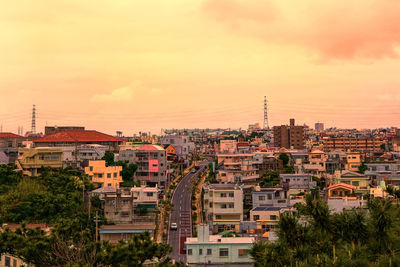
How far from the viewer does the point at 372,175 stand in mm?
51719

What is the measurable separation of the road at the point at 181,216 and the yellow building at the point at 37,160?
11342 mm

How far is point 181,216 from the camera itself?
4350 centimetres

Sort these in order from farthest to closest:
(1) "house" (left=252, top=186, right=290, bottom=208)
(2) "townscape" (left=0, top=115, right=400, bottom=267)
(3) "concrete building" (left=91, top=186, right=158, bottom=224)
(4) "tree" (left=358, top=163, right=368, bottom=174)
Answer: (4) "tree" (left=358, top=163, right=368, bottom=174)
(1) "house" (left=252, top=186, right=290, bottom=208)
(3) "concrete building" (left=91, top=186, right=158, bottom=224)
(2) "townscape" (left=0, top=115, right=400, bottom=267)

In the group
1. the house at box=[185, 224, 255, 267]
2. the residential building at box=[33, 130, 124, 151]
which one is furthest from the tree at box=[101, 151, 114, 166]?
the house at box=[185, 224, 255, 267]

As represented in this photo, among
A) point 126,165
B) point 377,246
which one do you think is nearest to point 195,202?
point 126,165

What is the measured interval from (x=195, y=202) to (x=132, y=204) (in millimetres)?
11473

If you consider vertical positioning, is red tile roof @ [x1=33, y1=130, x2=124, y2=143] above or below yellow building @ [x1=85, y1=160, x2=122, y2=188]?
above

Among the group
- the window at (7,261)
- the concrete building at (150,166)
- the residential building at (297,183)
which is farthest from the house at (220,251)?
the concrete building at (150,166)

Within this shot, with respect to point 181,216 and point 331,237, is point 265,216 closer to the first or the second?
point 181,216

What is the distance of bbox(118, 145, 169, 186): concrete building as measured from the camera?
54.8 meters

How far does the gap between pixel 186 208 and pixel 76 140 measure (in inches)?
979

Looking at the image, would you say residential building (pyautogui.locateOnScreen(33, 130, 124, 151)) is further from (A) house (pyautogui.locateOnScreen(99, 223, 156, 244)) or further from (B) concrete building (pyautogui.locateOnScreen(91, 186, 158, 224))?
(A) house (pyautogui.locateOnScreen(99, 223, 156, 244))

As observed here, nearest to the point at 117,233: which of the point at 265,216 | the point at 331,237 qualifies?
the point at 265,216

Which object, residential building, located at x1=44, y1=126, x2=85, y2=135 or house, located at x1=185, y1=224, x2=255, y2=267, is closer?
house, located at x1=185, y1=224, x2=255, y2=267
